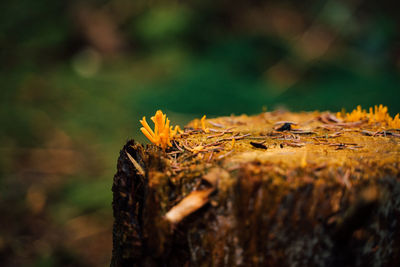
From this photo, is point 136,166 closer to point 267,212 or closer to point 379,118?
point 267,212

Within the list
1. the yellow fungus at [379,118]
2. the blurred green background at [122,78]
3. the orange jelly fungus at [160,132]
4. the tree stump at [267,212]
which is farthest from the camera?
the blurred green background at [122,78]

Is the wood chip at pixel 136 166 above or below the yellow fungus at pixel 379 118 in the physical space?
below

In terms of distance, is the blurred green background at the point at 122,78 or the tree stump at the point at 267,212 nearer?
the tree stump at the point at 267,212

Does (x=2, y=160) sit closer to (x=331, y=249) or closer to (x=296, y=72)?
(x=331, y=249)

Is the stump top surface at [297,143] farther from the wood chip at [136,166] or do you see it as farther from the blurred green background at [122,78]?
the blurred green background at [122,78]

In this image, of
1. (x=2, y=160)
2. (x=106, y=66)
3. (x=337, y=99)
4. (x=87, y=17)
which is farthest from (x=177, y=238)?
(x=87, y=17)

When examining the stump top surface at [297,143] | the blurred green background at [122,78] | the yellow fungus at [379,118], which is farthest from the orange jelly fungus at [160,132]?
the blurred green background at [122,78]

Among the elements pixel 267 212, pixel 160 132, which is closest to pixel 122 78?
pixel 160 132
